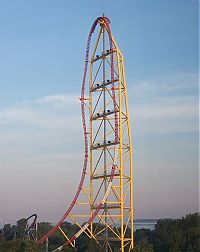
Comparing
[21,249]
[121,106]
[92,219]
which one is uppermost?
[121,106]

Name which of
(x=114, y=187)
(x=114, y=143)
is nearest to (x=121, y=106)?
(x=114, y=143)

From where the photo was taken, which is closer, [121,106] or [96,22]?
[121,106]

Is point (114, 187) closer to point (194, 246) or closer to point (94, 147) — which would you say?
point (94, 147)

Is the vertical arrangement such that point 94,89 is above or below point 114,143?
above

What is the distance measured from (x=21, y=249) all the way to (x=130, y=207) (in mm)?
4116

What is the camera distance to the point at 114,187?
1662 centimetres

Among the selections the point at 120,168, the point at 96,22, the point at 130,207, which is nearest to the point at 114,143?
the point at 120,168

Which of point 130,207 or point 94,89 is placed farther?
point 94,89

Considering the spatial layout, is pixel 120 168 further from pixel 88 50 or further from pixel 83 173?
pixel 88 50

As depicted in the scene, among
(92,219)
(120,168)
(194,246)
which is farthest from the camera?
(194,246)

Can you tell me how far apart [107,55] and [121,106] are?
215 cm

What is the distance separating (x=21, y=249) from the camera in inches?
679

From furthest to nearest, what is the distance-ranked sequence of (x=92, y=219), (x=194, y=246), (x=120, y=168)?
(x=194, y=246), (x=92, y=219), (x=120, y=168)

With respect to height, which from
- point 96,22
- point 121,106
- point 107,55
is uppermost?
point 96,22
